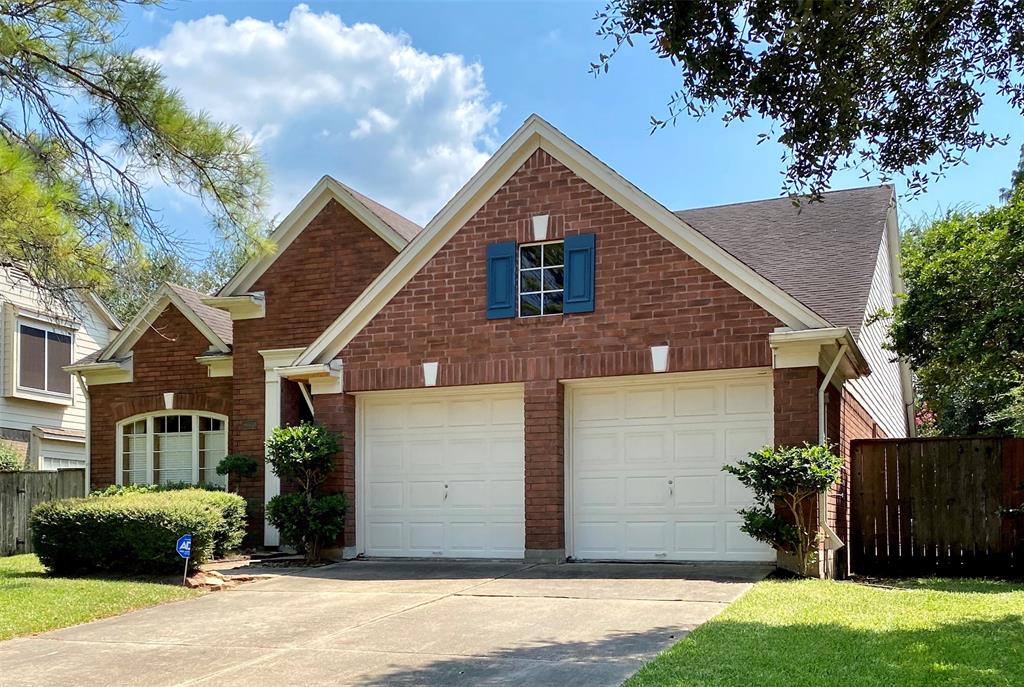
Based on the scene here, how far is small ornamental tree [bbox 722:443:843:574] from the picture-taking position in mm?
11719

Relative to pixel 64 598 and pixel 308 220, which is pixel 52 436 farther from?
pixel 64 598

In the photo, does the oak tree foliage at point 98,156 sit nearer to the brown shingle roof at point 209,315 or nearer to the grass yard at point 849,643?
the grass yard at point 849,643

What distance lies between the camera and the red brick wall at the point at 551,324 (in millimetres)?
13234

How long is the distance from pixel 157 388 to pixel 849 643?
1479 centimetres

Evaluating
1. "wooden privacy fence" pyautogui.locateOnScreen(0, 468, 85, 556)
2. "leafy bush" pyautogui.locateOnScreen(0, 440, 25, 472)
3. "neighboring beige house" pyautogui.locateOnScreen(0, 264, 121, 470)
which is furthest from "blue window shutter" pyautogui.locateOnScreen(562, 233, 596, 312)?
"leafy bush" pyautogui.locateOnScreen(0, 440, 25, 472)

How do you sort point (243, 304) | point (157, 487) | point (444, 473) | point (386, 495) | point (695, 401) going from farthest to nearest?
point (243, 304) < point (157, 487) < point (386, 495) < point (444, 473) < point (695, 401)

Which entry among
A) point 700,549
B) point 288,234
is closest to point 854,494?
point 700,549

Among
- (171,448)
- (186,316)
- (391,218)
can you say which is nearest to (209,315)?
(186,316)

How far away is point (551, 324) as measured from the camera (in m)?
14.1

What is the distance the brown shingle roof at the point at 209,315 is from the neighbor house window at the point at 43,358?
579cm

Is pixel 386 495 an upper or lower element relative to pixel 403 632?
upper

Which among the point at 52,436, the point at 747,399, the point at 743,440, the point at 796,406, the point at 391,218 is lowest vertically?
the point at 743,440

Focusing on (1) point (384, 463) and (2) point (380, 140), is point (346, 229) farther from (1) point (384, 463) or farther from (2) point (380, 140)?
(1) point (384, 463)

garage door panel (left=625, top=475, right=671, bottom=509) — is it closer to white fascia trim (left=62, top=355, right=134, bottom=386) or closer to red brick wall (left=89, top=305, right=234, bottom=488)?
red brick wall (left=89, top=305, right=234, bottom=488)
